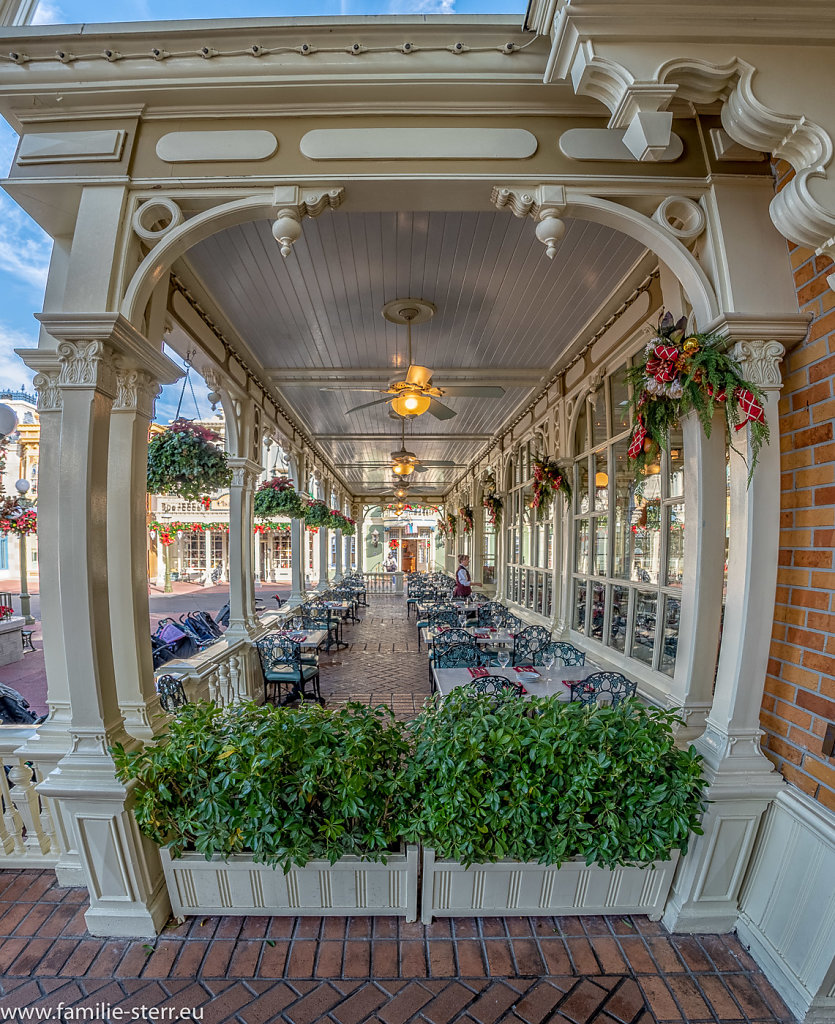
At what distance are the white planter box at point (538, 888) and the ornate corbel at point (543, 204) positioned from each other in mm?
2753

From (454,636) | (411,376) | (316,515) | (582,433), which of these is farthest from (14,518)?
(582,433)

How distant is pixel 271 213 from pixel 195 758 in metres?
2.49

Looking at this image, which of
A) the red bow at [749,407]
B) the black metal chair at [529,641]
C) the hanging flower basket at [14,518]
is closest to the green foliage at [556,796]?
the red bow at [749,407]

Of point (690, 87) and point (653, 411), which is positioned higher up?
point (690, 87)

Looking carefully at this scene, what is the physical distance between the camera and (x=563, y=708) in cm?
228

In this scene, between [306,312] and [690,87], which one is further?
[306,312]

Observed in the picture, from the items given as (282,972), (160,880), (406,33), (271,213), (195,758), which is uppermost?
(406,33)

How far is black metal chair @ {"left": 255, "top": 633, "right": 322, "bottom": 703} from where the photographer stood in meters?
4.77

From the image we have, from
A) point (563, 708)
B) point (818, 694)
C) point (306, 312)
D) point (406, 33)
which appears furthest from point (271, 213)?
point (818, 694)

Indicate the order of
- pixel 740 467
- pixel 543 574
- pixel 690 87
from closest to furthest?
pixel 690 87 < pixel 740 467 < pixel 543 574

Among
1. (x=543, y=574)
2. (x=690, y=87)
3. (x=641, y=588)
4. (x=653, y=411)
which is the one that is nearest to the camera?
(x=690, y=87)

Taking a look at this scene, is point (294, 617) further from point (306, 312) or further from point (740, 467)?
point (740, 467)

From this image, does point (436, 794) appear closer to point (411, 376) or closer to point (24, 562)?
point (411, 376)

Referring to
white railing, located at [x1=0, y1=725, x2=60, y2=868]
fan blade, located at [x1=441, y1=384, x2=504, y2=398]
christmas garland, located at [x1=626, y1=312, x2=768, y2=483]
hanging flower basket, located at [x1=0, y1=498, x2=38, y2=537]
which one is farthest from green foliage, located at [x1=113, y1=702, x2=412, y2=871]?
hanging flower basket, located at [x1=0, y1=498, x2=38, y2=537]
